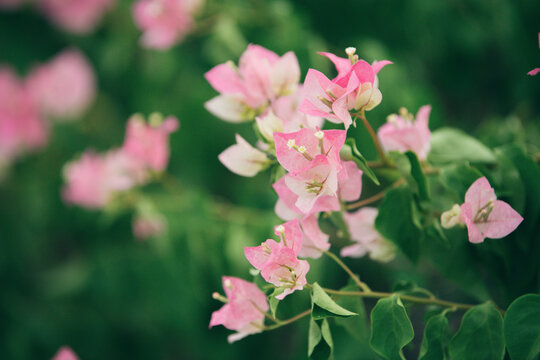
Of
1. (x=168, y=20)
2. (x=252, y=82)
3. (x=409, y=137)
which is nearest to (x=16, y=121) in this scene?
(x=168, y=20)

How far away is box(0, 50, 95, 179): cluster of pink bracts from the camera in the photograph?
4.84 feet

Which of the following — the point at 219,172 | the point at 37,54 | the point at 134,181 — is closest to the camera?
the point at 134,181

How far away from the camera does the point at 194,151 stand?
1333 mm

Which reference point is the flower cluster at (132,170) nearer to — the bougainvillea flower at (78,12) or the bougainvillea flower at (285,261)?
the bougainvillea flower at (285,261)

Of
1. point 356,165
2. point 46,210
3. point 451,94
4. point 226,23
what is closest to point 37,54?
point 46,210

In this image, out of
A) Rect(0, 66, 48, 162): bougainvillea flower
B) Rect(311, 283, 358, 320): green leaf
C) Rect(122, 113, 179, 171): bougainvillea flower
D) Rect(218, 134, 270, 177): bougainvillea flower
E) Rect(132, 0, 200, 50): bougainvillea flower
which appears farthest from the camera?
Rect(0, 66, 48, 162): bougainvillea flower

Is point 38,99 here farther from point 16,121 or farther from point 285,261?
point 285,261

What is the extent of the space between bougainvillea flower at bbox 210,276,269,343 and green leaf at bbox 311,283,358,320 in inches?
3.2

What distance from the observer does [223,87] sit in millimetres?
523

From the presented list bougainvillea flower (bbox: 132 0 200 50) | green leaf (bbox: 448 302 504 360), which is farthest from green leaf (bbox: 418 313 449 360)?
bougainvillea flower (bbox: 132 0 200 50)

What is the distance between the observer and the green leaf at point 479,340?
0.41 meters

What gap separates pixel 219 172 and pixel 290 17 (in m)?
0.70

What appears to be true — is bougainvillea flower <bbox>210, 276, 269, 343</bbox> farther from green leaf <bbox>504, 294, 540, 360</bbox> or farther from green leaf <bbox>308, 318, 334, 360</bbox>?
green leaf <bbox>504, 294, 540, 360</bbox>

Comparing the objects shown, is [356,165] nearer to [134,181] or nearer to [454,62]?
[134,181]
